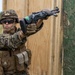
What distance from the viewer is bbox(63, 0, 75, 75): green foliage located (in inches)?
149

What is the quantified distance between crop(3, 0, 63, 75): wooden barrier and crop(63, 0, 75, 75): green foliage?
3.0 inches

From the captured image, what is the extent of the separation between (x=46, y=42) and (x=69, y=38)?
1.03 feet

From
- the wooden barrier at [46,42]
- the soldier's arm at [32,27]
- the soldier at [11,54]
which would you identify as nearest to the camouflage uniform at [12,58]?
the soldier at [11,54]

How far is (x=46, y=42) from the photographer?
3.93 meters

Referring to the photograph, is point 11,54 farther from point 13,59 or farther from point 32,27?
point 32,27

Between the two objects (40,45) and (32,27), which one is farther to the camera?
(40,45)

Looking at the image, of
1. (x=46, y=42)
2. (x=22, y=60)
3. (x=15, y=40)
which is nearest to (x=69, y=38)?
(x=46, y=42)

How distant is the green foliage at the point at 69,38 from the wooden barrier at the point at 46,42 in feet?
0.25

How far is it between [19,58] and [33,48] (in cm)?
96

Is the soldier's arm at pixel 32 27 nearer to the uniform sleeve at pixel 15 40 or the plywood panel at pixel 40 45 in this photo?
the uniform sleeve at pixel 15 40

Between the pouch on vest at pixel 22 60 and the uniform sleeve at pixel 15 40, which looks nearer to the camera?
the uniform sleeve at pixel 15 40

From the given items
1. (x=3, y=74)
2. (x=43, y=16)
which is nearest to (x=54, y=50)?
(x=3, y=74)

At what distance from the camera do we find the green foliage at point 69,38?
12.4 feet

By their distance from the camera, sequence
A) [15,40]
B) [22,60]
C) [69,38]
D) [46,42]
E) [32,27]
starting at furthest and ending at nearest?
[46,42], [69,38], [22,60], [15,40], [32,27]
